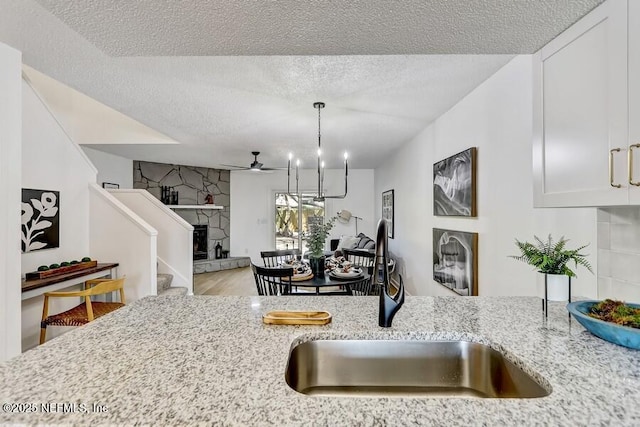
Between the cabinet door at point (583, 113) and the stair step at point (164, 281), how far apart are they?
4.25 metres

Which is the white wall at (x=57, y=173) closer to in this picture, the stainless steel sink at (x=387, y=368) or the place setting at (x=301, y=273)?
the place setting at (x=301, y=273)

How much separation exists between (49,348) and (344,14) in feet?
4.69

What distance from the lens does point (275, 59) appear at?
89.4 inches

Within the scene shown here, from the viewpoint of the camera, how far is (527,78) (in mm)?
1998

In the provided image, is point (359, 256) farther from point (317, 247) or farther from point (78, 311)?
point (78, 311)

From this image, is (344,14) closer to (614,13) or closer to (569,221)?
(614,13)

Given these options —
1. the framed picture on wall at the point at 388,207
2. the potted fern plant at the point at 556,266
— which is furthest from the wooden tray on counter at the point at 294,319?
the framed picture on wall at the point at 388,207

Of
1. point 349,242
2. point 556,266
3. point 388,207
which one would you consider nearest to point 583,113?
point 556,266

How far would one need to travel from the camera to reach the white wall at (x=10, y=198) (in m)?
2.12

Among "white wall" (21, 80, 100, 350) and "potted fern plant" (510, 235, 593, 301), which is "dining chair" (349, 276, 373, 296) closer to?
"potted fern plant" (510, 235, 593, 301)

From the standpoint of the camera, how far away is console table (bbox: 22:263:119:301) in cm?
253

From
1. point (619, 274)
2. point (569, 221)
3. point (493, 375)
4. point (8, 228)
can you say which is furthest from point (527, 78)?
point (8, 228)

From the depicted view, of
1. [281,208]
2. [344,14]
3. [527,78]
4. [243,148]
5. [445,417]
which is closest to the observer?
[445,417]

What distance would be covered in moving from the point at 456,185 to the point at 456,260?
0.70 m
